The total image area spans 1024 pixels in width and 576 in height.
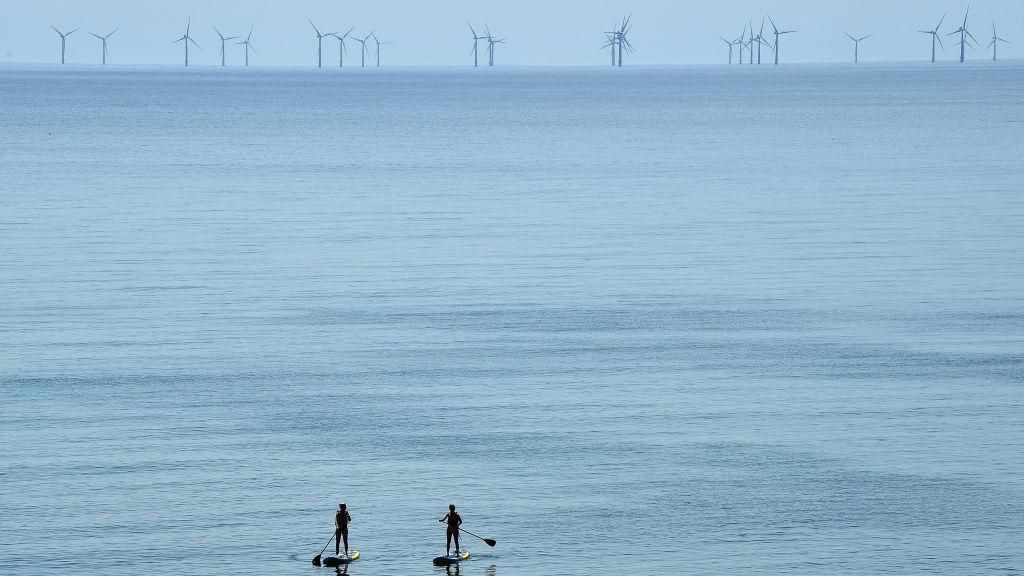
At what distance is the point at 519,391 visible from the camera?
6394 centimetres

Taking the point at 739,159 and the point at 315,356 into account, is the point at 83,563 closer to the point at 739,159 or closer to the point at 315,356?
the point at 315,356

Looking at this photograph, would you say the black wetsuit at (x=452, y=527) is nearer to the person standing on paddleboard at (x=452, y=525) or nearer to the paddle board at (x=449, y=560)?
the person standing on paddleboard at (x=452, y=525)

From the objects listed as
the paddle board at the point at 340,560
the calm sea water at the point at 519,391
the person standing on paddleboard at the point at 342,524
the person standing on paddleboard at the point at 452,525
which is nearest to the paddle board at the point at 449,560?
the person standing on paddleboard at the point at 452,525

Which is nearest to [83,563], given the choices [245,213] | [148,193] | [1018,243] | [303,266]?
[303,266]

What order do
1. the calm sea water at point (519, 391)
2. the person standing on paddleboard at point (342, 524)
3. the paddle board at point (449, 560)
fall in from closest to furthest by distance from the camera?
the person standing on paddleboard at point (342, 524) < the paddle board at point (449, 560) < the calm sea water at point (519, 391)

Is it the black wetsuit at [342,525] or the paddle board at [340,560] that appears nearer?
the black wetsuit at [342,525]

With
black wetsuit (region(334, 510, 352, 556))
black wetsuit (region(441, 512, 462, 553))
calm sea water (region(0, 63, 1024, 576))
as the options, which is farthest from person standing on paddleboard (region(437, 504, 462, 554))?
black wetsuit (region(334, 510, 352, 556))

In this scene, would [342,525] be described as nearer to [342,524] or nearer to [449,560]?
[342,524]

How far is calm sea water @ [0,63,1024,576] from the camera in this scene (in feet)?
158

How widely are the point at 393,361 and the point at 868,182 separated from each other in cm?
9082

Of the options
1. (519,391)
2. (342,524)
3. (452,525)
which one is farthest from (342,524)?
(519,391)

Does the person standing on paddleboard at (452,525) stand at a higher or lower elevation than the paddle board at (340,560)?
higher

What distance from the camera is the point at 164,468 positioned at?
176 ft

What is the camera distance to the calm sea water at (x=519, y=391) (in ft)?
158
